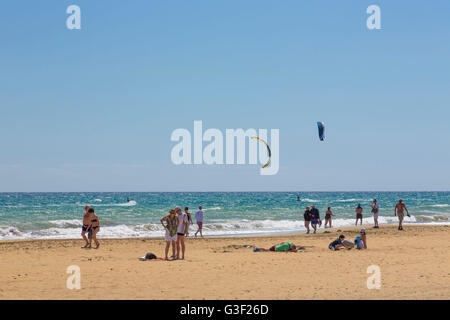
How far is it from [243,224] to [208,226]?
4296 millimetres

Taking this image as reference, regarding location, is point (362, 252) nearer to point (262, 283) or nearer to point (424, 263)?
point (424, 263)

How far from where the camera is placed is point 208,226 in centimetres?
3262

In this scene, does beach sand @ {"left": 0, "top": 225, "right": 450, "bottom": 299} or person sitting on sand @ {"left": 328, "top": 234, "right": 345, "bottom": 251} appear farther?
person sitting on sand @ {"left": 328, "top": 234, "right": 345, "bottom": 251}

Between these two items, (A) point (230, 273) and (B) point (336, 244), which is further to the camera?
(B) point (336, 244)

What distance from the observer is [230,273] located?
12062 millimetres

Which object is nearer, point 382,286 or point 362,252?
point 382,286

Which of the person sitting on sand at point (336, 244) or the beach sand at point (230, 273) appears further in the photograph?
the person sitting on sand at point (336, 244)

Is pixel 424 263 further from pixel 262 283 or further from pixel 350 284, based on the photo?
pixel 262 283

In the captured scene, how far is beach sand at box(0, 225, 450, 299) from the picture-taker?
9.54 metres

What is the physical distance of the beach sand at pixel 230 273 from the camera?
9.54 metres

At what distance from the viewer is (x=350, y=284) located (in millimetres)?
10422
